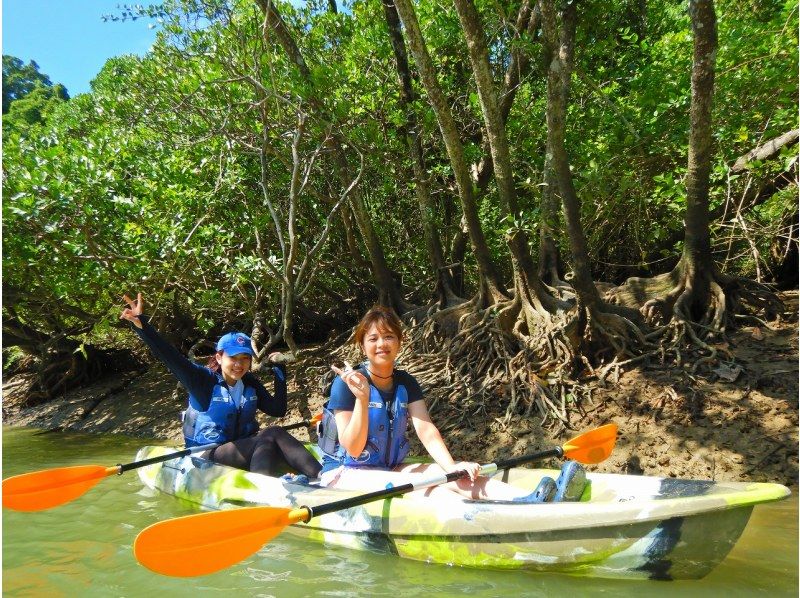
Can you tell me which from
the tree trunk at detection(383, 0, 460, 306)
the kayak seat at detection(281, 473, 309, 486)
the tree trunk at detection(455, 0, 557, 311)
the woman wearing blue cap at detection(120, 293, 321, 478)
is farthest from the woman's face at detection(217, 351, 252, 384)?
the tree trunk at detection(383, 0, 460, 306)

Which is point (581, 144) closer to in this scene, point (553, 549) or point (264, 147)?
point (264, 147)

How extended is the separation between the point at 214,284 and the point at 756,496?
276 inches

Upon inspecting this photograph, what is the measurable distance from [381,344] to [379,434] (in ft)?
1.89

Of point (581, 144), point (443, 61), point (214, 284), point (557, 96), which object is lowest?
point (214, 284)

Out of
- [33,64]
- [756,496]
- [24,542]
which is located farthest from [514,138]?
[33,64]

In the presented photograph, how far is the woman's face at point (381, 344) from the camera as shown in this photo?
345 centimetres

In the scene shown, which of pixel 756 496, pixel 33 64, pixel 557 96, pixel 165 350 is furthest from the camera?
pixel 33 64

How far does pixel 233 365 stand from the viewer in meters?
4.48

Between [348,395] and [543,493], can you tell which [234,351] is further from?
[543,493]

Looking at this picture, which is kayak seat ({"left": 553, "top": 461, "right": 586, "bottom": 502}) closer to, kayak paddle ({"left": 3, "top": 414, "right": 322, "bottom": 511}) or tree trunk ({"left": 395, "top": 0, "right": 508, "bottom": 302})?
kayak paddle ({"left": 3, "top": 414, "right": 322, "bottom": 511})

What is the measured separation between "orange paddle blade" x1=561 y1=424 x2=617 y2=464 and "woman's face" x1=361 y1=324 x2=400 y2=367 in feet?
5.03

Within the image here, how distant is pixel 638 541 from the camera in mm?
2621

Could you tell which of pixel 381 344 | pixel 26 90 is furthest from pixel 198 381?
pixel 26 90

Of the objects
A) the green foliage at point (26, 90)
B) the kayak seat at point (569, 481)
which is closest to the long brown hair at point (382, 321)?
the kayak seat at point (569, 481)
